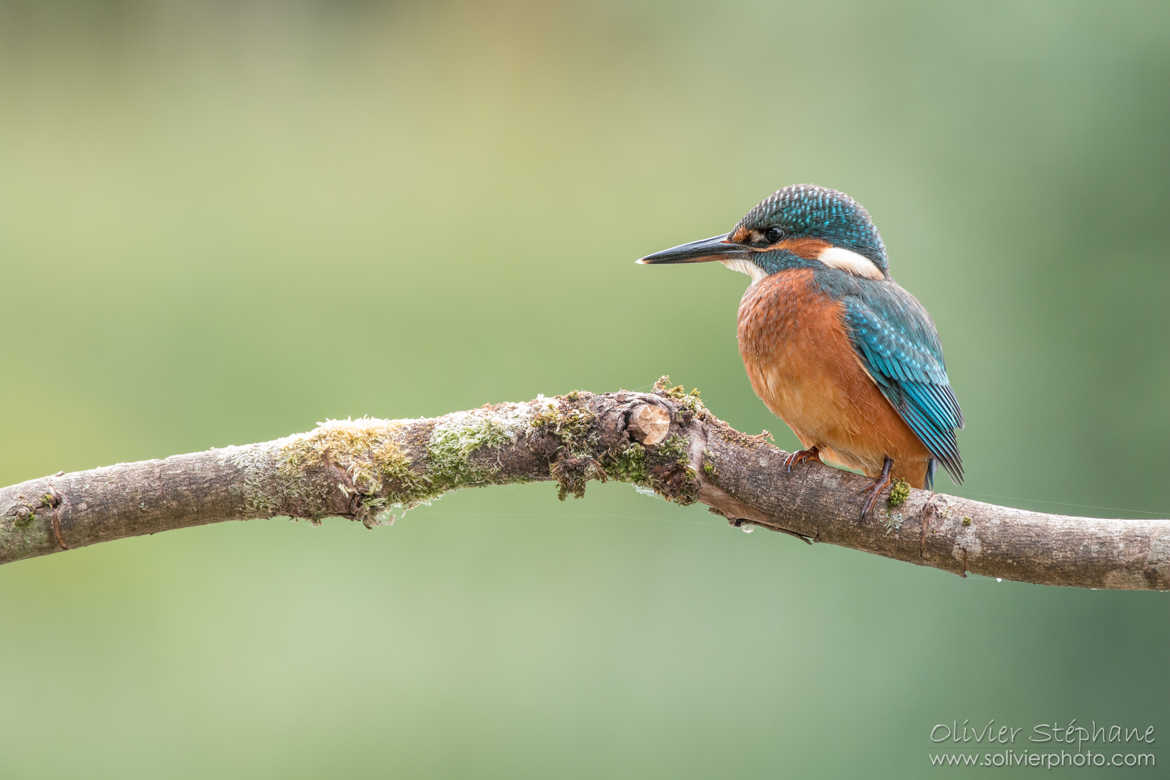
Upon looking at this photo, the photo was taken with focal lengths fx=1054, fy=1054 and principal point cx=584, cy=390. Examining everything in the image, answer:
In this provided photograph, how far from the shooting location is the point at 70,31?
489cm

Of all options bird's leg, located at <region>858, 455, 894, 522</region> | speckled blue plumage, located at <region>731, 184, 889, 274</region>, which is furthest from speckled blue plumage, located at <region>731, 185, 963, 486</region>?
bird's leg, located at <region>858, 455, 894, 522</region>

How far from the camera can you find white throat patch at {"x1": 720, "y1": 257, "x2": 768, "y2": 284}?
243 centimetres

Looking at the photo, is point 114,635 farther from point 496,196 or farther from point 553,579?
point 496,196

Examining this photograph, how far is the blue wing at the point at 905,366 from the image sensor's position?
218 centimetres

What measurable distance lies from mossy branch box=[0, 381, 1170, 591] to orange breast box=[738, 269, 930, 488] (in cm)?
28

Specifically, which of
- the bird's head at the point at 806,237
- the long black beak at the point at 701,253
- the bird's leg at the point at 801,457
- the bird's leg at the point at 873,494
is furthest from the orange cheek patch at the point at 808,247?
the bird's leg at the point at 873,494

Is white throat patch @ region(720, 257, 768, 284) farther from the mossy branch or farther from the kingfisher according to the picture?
the mossy branch

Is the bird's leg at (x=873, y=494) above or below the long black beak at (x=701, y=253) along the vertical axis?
below

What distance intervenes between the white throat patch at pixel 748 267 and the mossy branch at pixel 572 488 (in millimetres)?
633

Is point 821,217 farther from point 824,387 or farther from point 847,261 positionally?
point 824,387

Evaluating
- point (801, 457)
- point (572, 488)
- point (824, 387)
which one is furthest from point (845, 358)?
point (572, 488)

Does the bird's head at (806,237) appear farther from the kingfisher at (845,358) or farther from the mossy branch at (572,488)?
the mossy branch at (572,488)

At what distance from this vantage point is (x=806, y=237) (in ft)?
7.84

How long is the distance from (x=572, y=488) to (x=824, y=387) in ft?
2.20
